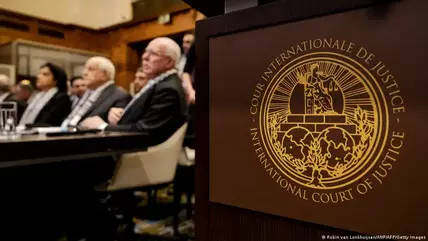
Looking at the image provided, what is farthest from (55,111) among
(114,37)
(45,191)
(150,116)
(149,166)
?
(114,37)

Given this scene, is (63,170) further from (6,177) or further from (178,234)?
(178,234)

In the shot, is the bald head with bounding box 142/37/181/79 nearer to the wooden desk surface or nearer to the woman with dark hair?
the wooden desk surface

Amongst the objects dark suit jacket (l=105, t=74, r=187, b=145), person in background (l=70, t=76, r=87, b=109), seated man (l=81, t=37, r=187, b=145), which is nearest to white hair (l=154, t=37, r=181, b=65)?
seated man (l=81, t=37, r=187, b=145)

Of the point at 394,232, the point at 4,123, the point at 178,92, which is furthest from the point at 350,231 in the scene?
the point at 4,123

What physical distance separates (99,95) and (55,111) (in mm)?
586

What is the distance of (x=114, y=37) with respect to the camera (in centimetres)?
641

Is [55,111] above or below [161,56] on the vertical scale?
below

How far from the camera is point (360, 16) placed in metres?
0.47

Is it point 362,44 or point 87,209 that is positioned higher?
point 362,44

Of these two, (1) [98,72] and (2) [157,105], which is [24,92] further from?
(2) [157,105]

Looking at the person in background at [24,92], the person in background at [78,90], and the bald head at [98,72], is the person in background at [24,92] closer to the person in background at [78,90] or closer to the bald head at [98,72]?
the person in background at [78,90]

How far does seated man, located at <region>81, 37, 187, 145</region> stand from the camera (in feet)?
6.10

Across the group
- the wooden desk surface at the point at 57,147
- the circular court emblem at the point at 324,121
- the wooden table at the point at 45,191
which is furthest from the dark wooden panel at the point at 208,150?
the wooden table at the point at 45,191

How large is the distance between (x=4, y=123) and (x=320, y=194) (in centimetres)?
196
